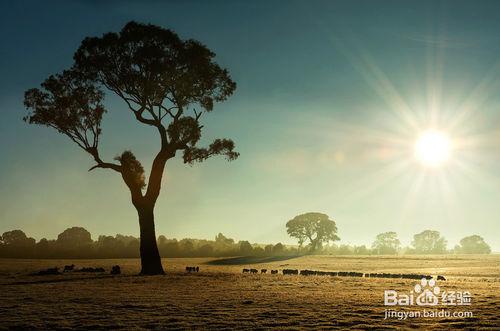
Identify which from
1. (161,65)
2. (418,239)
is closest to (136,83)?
(161,65)

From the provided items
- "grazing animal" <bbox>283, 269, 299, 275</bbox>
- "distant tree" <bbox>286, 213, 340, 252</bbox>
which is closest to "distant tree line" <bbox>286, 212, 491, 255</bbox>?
"distant tree" <bbox>286, 213, 340, 252</bbox>

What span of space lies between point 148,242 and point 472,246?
540ft

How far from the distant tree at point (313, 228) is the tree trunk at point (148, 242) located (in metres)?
105

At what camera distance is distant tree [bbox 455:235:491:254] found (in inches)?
6949

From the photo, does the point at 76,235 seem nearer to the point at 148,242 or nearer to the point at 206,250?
the point at 206,250

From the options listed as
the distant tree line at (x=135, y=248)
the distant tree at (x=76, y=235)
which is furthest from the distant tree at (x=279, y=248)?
the distant tree at (x=76, y=235)

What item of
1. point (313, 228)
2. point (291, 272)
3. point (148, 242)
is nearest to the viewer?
point (148, 242)

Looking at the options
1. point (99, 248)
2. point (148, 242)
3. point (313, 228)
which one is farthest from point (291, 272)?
point (313, 228)

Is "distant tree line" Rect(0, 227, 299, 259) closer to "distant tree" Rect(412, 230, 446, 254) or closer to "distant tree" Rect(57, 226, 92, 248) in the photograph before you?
"distant tree" Rect(57, 226, 92, 248)

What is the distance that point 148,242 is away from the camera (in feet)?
139

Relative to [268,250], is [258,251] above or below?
below

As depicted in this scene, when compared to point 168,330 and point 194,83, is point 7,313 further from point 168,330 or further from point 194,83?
point 194,83

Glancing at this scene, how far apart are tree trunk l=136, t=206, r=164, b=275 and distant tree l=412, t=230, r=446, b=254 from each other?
505 feet

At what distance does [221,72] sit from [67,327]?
3341cm
